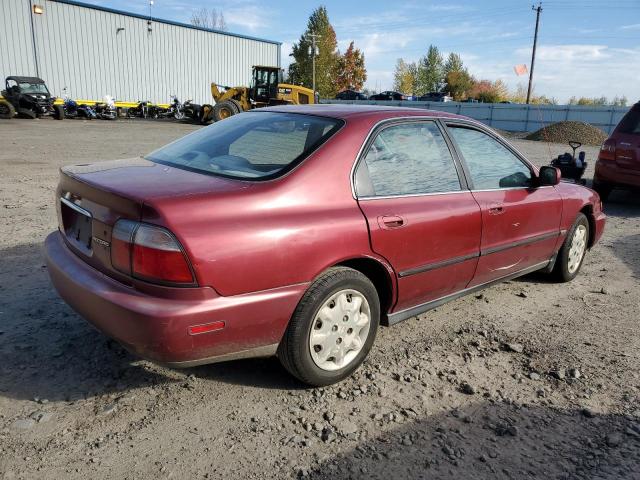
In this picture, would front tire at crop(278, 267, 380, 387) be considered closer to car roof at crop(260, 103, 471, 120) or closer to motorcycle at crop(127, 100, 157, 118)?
car roof at crop(260, 103, 471, 120)

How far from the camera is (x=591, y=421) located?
2.76 m

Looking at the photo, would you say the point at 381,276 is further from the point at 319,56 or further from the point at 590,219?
the point at 319,56

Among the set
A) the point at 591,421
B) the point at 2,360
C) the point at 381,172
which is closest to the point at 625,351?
the point at 591,421

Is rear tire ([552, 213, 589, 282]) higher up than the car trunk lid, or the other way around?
the car trunk lid

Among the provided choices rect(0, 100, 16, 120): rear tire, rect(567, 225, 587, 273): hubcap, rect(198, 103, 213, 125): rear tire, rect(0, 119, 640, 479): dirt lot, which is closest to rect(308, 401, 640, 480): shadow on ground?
rect(0, 119, 640, 479): dirt lot

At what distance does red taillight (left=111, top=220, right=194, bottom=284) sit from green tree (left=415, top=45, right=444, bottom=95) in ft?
266

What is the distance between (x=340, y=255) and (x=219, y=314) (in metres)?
0.73

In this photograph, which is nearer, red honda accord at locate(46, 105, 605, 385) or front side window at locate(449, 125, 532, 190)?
red honda accord at locate(46, 105, 605, 385)

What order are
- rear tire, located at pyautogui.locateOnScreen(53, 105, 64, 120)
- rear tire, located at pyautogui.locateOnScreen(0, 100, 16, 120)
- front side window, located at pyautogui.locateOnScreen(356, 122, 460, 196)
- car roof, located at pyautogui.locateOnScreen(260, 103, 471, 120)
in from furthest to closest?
rear tire, located at pyautogui.locateOnScreen(53, 105, 64, 120), rear tire, located at pyautogui.locateOnScreen(0, 100, 16, 120), car roof, located at pyautogui.locateOnScreen(260, 103, 471, 120), front side window, located at pyautogui.locateOnScreen(356, 122, 460, 196)

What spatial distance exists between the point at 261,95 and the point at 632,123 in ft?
69.7

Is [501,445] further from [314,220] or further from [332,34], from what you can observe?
[332,34]

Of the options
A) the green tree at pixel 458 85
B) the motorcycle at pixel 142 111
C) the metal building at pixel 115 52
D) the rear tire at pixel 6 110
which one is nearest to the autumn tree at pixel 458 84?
the green tree at pixel 458 85

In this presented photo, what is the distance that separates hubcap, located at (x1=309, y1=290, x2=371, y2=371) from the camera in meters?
2.81

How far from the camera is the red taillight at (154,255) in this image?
232 centimetres
